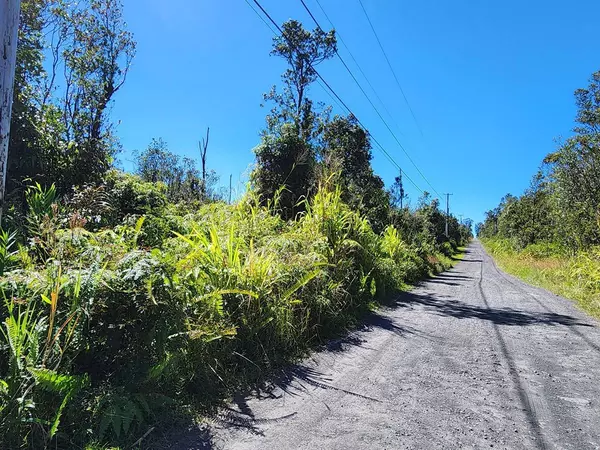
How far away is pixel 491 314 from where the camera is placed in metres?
8.09

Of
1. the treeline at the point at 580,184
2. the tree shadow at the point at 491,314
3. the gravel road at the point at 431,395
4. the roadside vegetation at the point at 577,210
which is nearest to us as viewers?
the gravel road at the point at 431,395

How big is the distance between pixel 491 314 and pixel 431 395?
5.36 m

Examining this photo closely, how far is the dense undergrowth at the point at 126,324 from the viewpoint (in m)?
2.33

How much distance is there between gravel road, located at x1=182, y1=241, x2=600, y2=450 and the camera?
9.23ft

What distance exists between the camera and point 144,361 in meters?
2.91

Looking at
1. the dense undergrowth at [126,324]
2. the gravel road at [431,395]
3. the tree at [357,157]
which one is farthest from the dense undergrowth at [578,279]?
the dense undergrowth at [126,324]

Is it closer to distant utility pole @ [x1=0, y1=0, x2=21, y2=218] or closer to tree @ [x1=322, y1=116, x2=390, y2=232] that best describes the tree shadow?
tree @ [x1=322, y1=116, x2=390, y2=232]

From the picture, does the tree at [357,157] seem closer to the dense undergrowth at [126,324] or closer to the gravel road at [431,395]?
the gravel road at [431,395]

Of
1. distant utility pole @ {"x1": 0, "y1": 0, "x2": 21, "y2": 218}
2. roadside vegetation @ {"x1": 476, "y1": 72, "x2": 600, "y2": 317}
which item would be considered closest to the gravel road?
distant utility pole @ {"x1": 0, "y1": 0, "x2": 21, "y2": 218}

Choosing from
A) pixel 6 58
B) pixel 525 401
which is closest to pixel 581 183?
pixel 525 401

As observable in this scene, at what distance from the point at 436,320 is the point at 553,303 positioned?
5.01 meters

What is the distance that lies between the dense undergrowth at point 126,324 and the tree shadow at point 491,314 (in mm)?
3881

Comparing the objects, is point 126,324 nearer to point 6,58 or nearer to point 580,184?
point 6,58

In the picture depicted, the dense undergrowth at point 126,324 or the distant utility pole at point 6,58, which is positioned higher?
the distant utility pole at point 6,58
